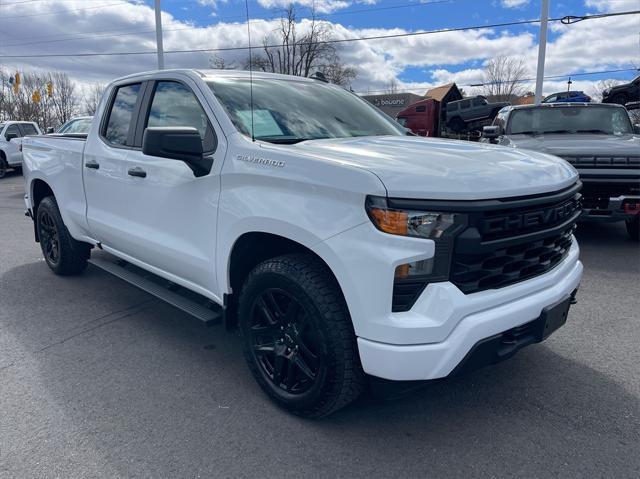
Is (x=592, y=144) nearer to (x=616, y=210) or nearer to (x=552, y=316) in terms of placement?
(x=616, y=210)

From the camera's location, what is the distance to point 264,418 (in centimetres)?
275

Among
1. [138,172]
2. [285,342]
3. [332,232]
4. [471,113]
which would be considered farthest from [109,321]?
[471,113]

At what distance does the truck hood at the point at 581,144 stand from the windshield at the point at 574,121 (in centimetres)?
33

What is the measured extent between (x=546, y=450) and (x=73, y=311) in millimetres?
3765

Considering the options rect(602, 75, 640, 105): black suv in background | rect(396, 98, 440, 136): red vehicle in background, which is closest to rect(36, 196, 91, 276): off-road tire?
rect(602, 75, 640, 105): black suv in background

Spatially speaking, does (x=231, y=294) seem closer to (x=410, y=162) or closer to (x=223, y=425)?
(x=223, y=425)

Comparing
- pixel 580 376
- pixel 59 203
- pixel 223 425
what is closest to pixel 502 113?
pixel 580 376

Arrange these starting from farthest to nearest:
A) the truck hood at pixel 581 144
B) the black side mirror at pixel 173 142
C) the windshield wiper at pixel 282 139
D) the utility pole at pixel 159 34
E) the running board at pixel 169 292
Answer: the utility pole at pixel 159 34
the truck hood at pixel 581 144
the running board at pixel 169 292
the windshield wiper at pixel 282 139
the black side mirror at pixel 173 142

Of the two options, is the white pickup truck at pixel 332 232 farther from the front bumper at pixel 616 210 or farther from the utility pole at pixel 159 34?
the utility pole at pixel 159 34

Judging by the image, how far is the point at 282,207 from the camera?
2502 mm

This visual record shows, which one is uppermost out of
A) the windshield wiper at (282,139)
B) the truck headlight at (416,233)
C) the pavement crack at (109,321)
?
the windshield wiper at (282,139)

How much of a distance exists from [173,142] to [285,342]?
123 centimetres

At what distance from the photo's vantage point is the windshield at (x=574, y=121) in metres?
7.39

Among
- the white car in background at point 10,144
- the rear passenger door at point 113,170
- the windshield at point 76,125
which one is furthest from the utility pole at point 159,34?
the rear passenger door at point 113,170
